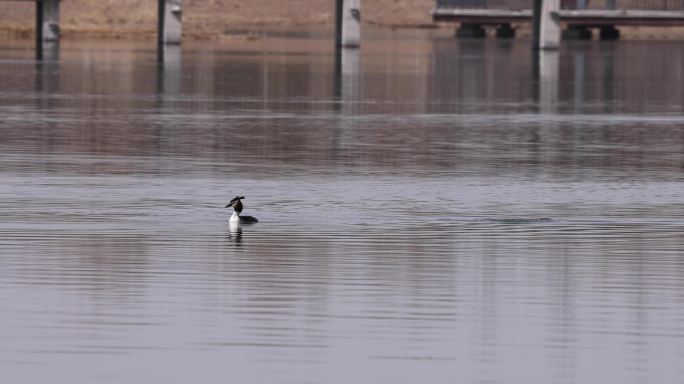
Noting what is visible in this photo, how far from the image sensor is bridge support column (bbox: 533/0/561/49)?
150m

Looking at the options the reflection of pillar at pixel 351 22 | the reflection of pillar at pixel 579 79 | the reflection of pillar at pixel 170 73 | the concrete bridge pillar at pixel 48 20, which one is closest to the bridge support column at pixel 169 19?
the reflection of pillar at pixel 170 73

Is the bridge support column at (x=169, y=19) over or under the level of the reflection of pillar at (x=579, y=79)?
over

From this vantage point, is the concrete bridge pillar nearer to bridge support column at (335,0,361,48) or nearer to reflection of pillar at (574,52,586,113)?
bridge support column at (335,0,361,48)

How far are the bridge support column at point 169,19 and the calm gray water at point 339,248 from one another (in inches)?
3279

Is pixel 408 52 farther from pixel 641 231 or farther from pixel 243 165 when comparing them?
pixel 641 231

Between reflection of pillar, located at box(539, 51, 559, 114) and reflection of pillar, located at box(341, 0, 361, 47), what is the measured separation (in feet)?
47.9

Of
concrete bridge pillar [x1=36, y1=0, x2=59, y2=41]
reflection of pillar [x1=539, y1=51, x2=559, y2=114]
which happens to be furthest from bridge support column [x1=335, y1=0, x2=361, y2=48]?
concrete bridge pillar [x1=36, y1=0, x2=59, y2=41]

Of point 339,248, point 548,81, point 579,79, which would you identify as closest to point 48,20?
point 579,79

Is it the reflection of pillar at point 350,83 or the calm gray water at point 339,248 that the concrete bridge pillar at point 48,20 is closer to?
the reflection of pillar at point 350,83

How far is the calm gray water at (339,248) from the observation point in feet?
63.6

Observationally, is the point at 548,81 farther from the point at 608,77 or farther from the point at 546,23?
the point at 546,23

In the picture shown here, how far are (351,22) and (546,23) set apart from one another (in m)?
16.6

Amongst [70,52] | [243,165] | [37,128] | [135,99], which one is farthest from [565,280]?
[70,52]

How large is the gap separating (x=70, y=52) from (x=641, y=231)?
107 m
